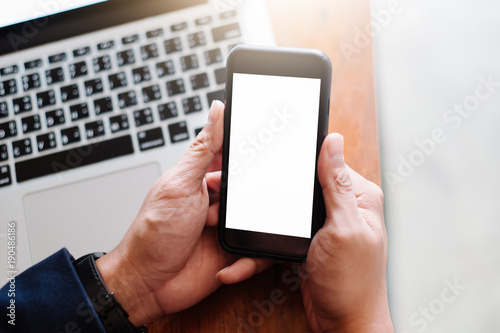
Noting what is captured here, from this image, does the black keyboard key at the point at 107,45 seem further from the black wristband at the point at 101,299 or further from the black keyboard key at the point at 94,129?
the black wristband at the point at 101,299

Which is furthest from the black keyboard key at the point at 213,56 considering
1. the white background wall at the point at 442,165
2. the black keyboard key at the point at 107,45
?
the white background wall at the point at 442,165

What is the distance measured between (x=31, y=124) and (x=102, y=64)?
0.10 meters

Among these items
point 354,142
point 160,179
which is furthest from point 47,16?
point 354,142

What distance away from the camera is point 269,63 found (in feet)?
1.27

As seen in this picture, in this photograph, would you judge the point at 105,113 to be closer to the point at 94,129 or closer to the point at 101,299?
the point at 94,129

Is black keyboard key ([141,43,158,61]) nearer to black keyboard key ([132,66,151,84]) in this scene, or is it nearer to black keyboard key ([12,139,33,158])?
black keyboard key ([132,66,151,84])

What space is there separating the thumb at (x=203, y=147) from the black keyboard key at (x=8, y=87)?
214mm

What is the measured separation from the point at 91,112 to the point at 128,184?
9 cm

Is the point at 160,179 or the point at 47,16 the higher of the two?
the point at 47,16

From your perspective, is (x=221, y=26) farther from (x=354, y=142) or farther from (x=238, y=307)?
(x=238, y=307)

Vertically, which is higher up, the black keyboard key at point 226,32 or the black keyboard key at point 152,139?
the black keyboard key at point 226,32

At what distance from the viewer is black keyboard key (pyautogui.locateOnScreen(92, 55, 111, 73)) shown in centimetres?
44

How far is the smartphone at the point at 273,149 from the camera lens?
387 millimetres

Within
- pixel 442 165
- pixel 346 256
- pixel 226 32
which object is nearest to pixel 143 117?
pixel 226 32
